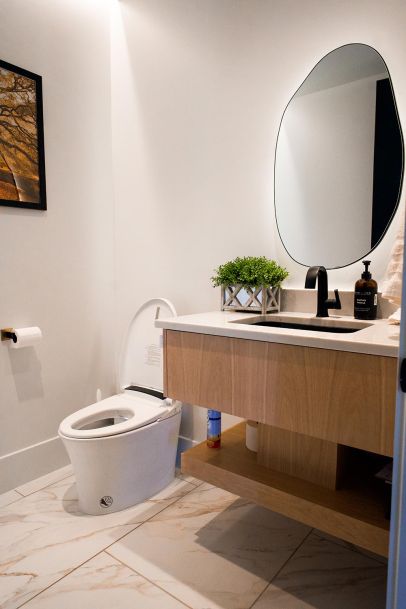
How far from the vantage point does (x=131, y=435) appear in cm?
167

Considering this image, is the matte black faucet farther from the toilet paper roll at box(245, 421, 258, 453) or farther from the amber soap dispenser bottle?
the toilet paper roll at box(245, 421, 258, 453)

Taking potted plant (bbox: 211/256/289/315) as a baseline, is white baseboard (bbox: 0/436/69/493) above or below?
below

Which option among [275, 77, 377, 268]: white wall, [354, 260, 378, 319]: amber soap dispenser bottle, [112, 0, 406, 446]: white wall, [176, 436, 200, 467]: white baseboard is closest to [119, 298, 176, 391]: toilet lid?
[112, 0, 406, 446]: white wall

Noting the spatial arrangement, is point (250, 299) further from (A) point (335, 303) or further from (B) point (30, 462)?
(B) point (30, 462)

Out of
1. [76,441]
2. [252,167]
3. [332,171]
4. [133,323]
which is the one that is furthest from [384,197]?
[76,441]

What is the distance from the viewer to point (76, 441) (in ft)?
5.31

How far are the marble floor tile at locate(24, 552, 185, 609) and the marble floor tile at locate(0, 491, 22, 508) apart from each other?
1.99 ft

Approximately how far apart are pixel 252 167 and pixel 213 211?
0.28 meters

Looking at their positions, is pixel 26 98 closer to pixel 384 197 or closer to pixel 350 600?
pixel 384 197

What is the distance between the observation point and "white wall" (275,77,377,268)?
59.6 inches

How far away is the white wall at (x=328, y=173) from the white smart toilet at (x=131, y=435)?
0.72 metres

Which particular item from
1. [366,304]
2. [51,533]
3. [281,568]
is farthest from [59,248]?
[281,568]

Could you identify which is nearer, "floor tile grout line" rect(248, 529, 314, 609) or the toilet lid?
"floor tile grout line" rect(248, 529, 314, 609)

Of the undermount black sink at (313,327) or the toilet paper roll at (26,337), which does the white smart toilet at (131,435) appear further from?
the undermount black sink at (313,327)
